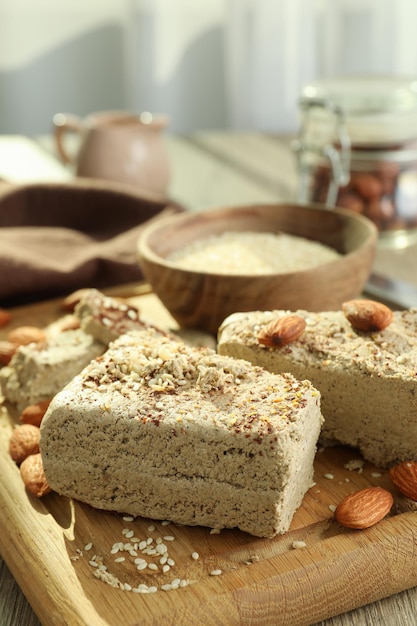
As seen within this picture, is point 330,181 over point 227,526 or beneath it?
over

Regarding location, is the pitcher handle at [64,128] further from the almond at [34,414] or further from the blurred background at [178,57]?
the blurred background at [178,57]

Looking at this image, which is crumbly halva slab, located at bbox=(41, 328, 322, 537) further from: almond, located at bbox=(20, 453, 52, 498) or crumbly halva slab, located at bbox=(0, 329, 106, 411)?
crumbly halva slab, located at bbox=(0, 329, 106, 411)

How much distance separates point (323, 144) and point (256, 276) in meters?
0.77


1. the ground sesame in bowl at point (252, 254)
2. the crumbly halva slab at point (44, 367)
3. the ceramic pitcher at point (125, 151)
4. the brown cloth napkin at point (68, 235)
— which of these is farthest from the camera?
the ceramic pitcher at point (125, 151)

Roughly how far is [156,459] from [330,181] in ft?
4.23

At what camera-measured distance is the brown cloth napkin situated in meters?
2.27

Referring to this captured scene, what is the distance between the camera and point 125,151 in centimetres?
285

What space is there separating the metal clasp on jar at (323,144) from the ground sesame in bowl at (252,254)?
0.32 m

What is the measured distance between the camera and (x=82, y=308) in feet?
6.00

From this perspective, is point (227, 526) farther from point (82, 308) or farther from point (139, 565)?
point (82, 308)

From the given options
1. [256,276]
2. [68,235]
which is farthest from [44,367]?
[68,235]

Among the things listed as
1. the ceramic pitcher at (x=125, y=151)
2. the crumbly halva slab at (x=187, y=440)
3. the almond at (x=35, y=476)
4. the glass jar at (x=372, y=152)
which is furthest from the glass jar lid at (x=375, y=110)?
the almond at (x=35, y=476)

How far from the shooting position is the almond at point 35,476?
1462 millimetres

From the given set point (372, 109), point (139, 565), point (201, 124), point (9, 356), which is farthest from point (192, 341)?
point (201, 124)
